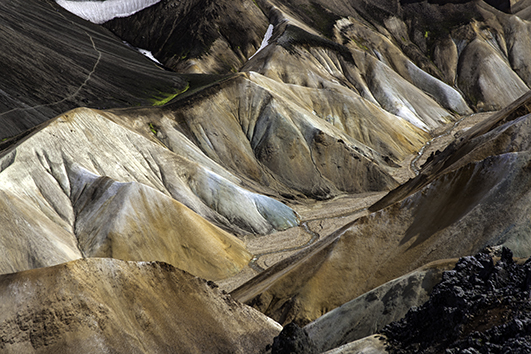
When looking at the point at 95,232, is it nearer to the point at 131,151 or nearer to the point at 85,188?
the point at 85,188

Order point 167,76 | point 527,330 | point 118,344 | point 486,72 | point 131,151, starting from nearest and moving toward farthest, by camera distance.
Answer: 1. point 527,330
2. point 118,344
3. point 131,151
4. point 167,76
5. point 486,72

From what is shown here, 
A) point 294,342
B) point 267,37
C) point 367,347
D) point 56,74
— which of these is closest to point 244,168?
point 56,74

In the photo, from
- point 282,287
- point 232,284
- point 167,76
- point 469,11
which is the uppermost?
point 469,11

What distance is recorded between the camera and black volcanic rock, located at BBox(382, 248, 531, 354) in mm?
15445

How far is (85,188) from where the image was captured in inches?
1677

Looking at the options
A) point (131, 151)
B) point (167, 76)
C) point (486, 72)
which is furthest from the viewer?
point (486, 72)

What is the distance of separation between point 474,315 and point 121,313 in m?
14.2

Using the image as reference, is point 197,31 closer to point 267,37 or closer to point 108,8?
point 267,37

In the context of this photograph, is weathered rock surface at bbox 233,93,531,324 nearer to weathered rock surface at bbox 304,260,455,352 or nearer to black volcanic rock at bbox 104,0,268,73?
weathered rock surface at bbox 304,260,455,352

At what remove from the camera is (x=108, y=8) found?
354 feet

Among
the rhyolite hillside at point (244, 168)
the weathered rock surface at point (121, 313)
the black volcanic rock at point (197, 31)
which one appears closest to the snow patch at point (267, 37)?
the rhyolite hillside at point (244, 168)

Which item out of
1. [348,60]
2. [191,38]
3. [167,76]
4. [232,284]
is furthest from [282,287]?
[191,38]

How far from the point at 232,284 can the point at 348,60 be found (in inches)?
2392

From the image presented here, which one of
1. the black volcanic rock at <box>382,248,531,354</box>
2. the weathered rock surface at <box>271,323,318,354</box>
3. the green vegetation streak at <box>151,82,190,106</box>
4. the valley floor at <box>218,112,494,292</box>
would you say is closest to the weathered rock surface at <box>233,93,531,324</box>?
the weathered rock surface at <box>271,323,318,354</box>
